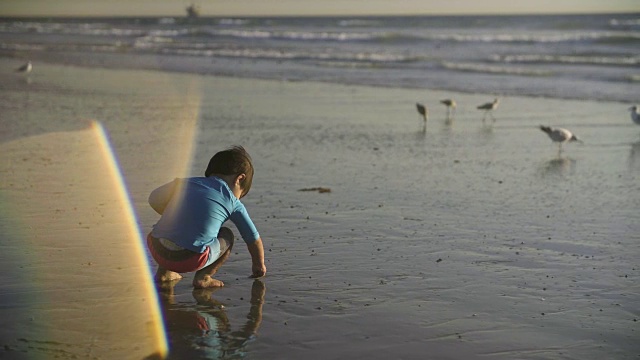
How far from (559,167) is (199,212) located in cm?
631

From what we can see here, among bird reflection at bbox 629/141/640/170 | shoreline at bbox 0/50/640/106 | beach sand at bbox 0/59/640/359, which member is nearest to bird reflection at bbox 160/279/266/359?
beach sand at bbox 0/59/640/359

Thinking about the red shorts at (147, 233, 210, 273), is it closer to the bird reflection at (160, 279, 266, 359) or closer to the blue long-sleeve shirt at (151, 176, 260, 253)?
the blue long-sleeve shirt at (151, 176, 260, 253)

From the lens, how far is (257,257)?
5047 millimetres

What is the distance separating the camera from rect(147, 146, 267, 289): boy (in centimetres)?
479

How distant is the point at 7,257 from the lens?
18.4 ft

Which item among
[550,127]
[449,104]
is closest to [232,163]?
[550,127]

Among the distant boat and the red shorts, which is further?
the distant boat

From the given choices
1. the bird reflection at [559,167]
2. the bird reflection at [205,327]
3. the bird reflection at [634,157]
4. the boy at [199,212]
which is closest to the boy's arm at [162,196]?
the boy at [199,212]

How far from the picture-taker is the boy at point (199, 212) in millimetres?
4785

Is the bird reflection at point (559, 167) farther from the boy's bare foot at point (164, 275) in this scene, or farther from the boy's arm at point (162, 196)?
the boy's arm at point (162, 196)

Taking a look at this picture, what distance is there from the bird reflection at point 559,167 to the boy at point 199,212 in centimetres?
542

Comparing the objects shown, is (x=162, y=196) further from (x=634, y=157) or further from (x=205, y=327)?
(x=634, y=157)

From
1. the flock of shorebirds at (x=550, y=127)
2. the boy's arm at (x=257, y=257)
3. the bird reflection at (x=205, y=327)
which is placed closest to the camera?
the bird reflection at (x=205, y=327)

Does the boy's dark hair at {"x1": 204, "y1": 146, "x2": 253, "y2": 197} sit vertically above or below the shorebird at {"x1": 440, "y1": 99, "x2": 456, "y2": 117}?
below
